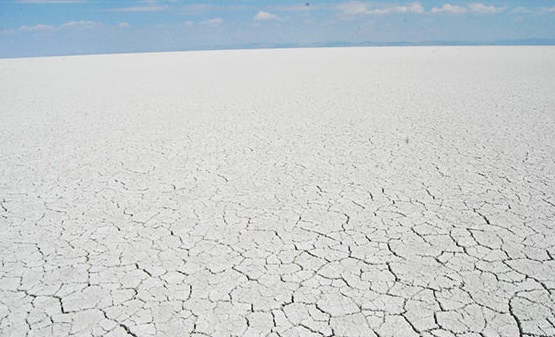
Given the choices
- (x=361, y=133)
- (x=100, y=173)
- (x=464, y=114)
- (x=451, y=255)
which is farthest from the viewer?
(x=464, y=114)

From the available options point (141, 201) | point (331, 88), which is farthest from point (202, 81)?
point (141, 201)

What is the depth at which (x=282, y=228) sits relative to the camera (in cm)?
275

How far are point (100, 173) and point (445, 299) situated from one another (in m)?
3.37

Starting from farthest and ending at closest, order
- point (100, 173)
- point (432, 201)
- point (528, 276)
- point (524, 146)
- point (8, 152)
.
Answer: point (8, 152) < point (524, 146) < point (100, 173) < point (432, 201) < point (528, 276)

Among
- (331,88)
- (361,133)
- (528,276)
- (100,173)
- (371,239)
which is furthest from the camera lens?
(331,88)

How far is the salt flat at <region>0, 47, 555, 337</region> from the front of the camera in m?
1.89

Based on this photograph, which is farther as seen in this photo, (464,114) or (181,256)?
(464,114)

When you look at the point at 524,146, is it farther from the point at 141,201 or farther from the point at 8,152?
the point at 8,152

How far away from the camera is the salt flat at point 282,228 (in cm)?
189

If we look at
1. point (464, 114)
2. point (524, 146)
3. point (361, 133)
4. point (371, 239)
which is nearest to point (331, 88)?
point (464, 114)

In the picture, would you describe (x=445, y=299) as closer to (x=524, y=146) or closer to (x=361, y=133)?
(x=524, y=146)

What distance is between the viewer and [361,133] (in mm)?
5449

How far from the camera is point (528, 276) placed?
2.10 m

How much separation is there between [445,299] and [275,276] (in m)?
0.87
